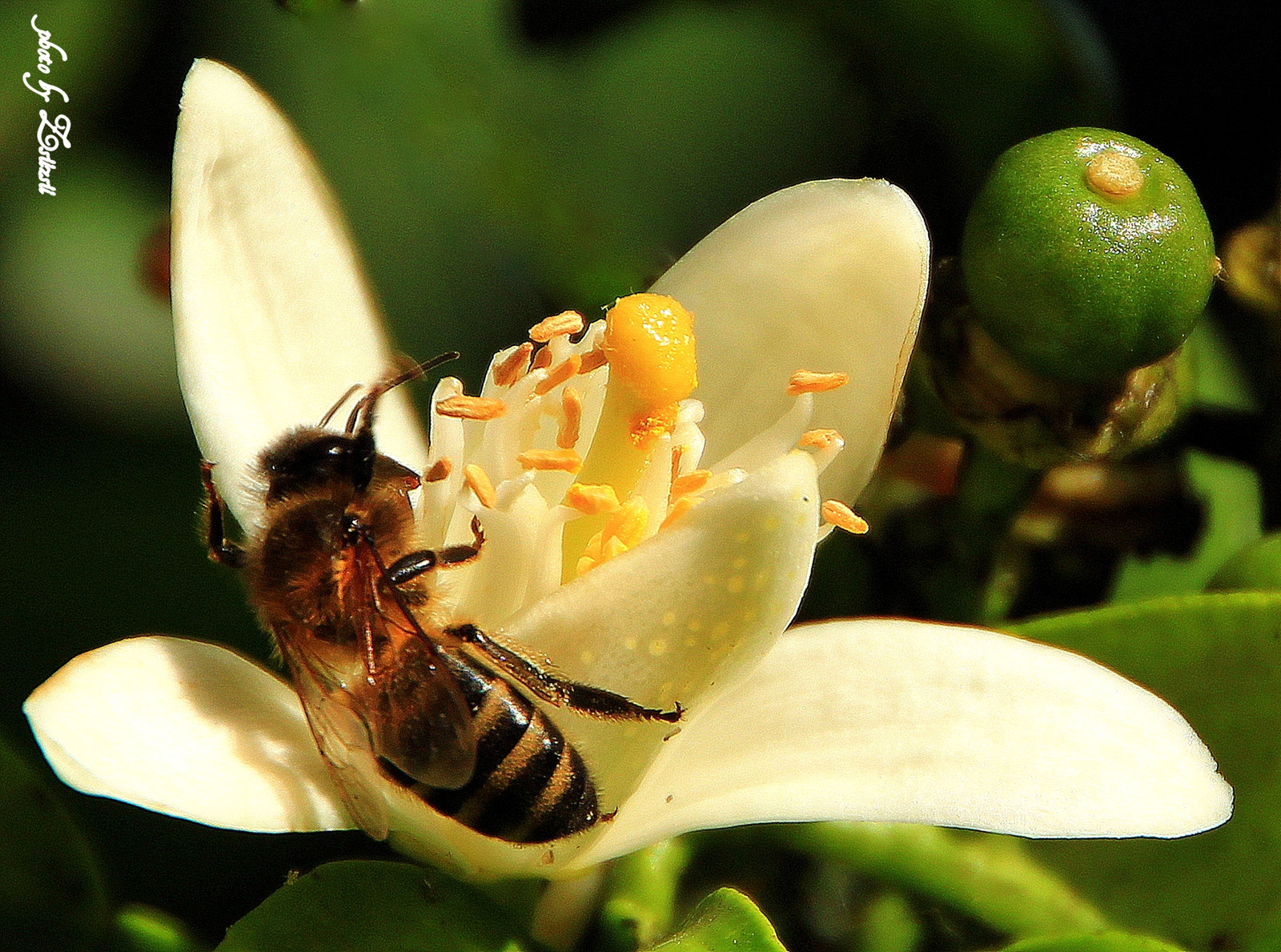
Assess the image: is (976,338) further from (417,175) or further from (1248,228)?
(417,175)

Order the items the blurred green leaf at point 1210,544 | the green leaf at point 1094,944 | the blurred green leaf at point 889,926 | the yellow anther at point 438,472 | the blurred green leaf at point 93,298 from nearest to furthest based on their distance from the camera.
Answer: the green leaf at point 1094,944
the yellow anther at point 438,472
the blurred green leaf at point 889,926
the blurred green leaf at point 1210,544
the blurred green leaf at point 93,298

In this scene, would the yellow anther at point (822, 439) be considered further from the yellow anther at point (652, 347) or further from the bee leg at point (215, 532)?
the bee leg at point (215, 532)

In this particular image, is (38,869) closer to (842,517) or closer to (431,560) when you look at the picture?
(431,560)

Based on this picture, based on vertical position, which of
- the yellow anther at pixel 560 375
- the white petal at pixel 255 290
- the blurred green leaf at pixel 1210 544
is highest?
the white petal at pixel 255 290

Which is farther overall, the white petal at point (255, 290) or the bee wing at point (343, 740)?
the white petal at point (255, 290)

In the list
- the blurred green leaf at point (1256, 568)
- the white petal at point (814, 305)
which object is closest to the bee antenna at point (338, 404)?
the white petal at point (814, 305)

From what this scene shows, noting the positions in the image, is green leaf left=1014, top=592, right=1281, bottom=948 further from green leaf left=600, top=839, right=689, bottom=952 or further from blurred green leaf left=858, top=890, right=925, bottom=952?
green leaf left=600, top=839, right=689, bottom=952

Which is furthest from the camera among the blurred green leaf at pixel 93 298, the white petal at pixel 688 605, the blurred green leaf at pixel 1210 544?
the blurred green leaf at pixel 93 298
